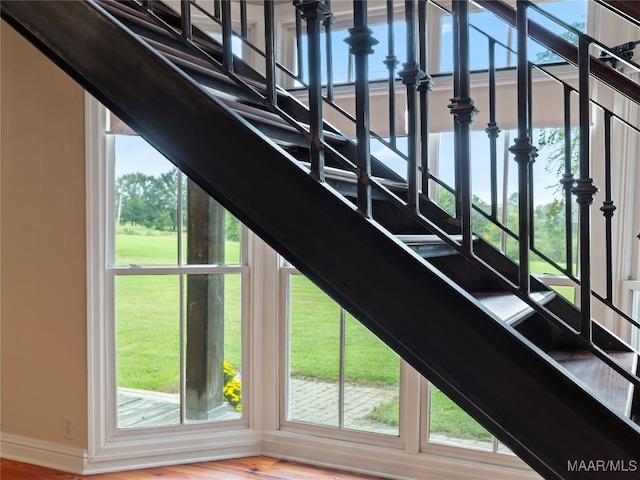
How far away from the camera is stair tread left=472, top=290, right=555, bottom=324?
1.23 metres

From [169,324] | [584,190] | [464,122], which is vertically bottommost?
[169,324]

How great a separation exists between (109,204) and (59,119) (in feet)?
1.64

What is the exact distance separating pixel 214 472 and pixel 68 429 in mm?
802

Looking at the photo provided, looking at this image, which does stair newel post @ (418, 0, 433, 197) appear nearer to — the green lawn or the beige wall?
the green lawn

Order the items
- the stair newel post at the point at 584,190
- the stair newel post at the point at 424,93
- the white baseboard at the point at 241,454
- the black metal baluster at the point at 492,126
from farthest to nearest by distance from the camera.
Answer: the white baseboard at the point at 241,454 → the black metal baluster at the point at 492,126 → the stair newel post at the point at 424,93 → the stair newel post at the point at 584,190

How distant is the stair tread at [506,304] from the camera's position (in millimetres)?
1232

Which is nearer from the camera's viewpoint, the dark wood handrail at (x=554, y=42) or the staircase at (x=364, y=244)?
the staircase at (x=364, y=244)

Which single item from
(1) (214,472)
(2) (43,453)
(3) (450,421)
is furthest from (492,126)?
(2) (43,453)

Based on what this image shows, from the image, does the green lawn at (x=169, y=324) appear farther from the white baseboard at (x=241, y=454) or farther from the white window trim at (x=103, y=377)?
the white baseboard at (x=241, y=454)

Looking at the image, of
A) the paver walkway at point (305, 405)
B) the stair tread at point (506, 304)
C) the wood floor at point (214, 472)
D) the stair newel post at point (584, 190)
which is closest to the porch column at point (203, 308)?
the paver walkway at point (305, 405)

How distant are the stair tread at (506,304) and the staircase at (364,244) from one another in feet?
0.03

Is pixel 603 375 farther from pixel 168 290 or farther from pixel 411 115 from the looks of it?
pixel 168 290

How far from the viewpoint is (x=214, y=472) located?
273cm

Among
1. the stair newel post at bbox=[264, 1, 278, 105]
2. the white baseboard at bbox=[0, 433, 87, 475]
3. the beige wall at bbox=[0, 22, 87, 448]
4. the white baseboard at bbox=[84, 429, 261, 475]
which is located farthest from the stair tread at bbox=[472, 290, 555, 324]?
the white baseboard at bbox=[0, 433, 87, 475]
